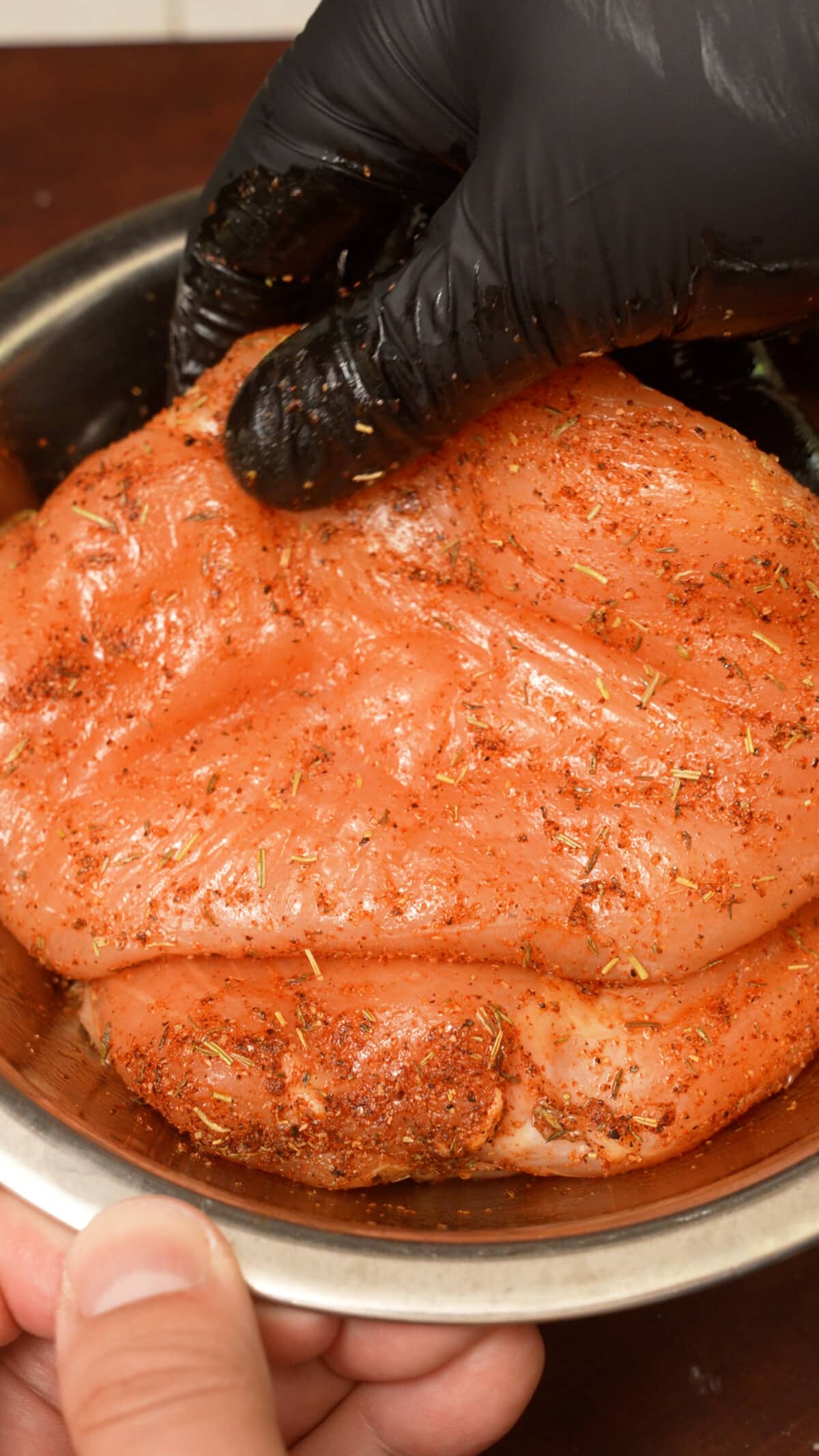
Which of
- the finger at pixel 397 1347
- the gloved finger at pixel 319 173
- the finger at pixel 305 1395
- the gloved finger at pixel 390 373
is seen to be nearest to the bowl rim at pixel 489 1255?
the finger at pixel 397 1347

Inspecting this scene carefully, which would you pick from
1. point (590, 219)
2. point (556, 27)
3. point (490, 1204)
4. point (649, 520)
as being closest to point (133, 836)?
point (490, 1204)

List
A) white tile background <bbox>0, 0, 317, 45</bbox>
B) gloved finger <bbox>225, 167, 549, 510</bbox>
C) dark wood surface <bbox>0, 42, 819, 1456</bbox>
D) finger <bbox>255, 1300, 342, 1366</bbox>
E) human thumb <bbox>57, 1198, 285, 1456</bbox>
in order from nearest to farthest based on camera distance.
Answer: human thumb <bbox>57, 1198, 285, 1456</bbox> < finger <bbox>255, 1300, 342, 1366</bbox> < gloved finger <bbox>225, 167, 549, 510</bbox> < dark wood surface <bbox>0, 42, 819, 1456</bbox> < white tile background <bbox>0, 0, 317, 45</bbox>

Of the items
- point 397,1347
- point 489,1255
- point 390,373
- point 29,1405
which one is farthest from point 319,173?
point 29,1405

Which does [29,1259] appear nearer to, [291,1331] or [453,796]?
[291,1331]

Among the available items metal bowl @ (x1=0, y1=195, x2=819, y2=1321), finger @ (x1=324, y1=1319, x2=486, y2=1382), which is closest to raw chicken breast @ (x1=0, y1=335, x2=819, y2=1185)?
metal bowl @ (x1=0, y1=195, x2=819, y2=1321)

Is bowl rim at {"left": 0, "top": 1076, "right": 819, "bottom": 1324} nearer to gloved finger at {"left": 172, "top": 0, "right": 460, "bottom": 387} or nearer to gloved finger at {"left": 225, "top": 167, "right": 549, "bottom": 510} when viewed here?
gloved finger at {"left": 225, "top": 167, "right": 549, "bottom": 510}

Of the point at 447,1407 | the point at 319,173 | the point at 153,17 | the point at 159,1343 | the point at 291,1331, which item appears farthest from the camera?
the point at 153,17

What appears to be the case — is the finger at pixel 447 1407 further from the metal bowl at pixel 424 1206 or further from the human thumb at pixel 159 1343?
the human thumb at pixel 159 1343
